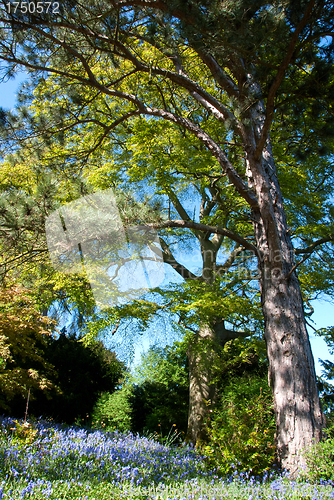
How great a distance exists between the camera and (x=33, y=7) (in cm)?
444

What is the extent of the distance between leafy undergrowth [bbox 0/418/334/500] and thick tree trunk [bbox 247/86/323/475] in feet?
Answer: 1.90

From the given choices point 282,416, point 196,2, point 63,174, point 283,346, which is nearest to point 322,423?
point 282,416

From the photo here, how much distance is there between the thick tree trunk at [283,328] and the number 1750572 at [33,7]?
132 inches

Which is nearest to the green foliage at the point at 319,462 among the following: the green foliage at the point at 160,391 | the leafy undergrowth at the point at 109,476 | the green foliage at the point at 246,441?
the leafy undergrowth at the point at 109,476

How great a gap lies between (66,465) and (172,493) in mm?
1308

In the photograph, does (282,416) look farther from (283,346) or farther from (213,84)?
(213,84)

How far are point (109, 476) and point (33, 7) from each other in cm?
576

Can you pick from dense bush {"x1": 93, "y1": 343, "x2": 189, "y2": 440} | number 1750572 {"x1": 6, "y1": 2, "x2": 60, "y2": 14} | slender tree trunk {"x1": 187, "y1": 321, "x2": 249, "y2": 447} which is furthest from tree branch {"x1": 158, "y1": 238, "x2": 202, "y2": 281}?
number 1750572 {"x1": 6, "y1": 2, "x2": 60, "y2": 14}

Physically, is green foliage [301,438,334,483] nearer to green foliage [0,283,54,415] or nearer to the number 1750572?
green foliage [0,283,54,415]

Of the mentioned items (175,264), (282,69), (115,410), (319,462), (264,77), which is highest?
(264,77)

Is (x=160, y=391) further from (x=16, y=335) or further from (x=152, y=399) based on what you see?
(x=16, y=335)

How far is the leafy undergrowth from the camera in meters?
2.94

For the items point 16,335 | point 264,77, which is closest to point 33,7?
point 264,77

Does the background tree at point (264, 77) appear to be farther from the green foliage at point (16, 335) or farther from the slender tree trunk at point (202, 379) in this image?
the green foliage at point (16, 335)
